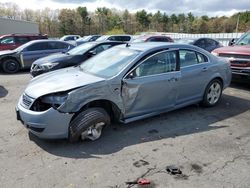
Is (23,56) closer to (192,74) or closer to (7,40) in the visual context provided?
(7,40)

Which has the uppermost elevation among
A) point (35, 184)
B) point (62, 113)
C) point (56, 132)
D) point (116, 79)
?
point (116, 79)

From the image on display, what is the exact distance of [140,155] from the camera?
375 centimetres

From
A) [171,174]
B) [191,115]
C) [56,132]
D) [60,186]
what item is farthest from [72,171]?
[191,115]

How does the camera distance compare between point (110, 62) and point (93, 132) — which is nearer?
point (93, 132)

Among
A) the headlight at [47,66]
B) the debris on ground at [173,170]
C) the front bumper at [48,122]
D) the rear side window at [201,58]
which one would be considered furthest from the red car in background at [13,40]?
the debris on ground at [173,170]

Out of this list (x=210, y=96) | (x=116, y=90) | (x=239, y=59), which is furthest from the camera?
(x=239, y=59)

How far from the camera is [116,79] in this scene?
4219mm

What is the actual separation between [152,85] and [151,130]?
0.81 metres

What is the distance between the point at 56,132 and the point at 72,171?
72 centimetres

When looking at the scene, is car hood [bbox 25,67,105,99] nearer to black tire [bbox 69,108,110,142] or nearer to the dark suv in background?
black tire [bbox 69,108,110,142]

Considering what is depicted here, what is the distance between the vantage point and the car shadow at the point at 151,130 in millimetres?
3910

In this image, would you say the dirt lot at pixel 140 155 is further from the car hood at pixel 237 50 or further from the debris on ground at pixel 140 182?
the car hood at pixel 237 50

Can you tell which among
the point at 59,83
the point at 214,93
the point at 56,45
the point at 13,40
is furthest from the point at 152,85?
the point at 13,40

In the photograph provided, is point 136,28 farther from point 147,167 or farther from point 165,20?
point 147,167
